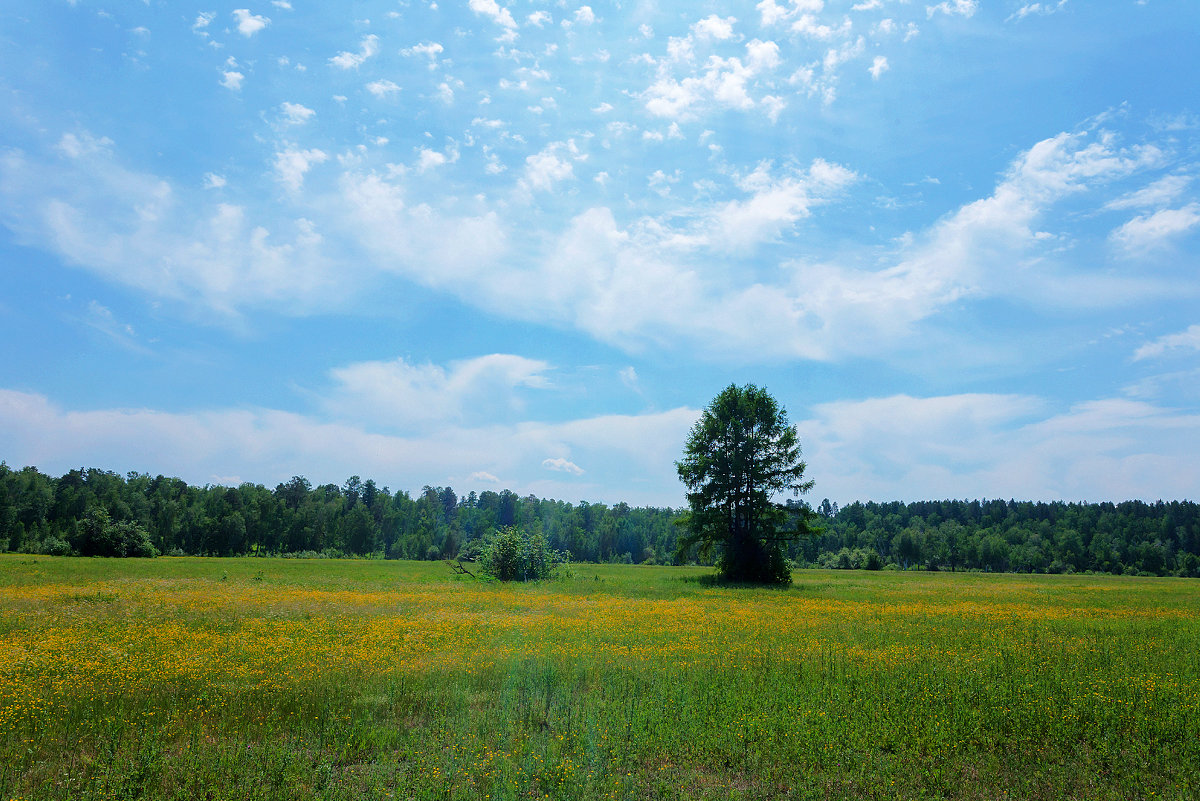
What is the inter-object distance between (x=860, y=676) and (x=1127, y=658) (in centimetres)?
824

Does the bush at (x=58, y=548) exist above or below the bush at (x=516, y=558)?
below

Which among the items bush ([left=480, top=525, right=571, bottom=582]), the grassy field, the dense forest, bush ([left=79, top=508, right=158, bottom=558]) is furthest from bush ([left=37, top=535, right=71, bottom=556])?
the grassy field

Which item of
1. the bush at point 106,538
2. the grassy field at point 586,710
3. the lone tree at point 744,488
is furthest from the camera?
the bush at point 106,538

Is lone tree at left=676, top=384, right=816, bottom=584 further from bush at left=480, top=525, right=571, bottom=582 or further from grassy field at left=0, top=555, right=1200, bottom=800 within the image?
grassy field at left=0, top=555, right=1200, bottom=800

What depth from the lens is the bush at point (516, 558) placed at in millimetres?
45719

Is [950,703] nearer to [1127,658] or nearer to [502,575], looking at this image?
[1127,658]

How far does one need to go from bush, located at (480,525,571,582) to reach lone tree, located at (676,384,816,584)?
11104mm

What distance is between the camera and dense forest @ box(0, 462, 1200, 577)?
118250 mm

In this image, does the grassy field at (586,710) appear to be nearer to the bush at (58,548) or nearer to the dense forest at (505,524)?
the bush at (58,548)

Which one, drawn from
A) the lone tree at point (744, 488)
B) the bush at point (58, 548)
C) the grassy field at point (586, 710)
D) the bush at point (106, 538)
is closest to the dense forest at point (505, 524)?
the bush at point (58, 548)

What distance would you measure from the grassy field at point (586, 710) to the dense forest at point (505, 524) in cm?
8831

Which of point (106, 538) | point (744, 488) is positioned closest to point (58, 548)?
point (106, 538)

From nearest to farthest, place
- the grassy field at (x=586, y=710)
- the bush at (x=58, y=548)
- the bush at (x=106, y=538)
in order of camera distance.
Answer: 1. the grassy field at (x=586, y=710)
2. the bush at (x=106, y=538)
3. the bush at (x=58, y=548)

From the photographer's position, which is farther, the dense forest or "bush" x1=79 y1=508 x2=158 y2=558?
the dense forest
